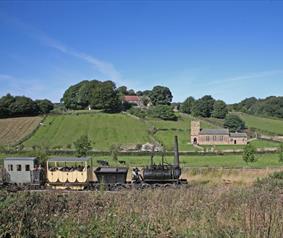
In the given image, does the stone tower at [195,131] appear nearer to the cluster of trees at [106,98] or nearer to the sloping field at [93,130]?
the sloping field at [93,130]

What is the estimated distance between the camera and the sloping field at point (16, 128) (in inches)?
3317

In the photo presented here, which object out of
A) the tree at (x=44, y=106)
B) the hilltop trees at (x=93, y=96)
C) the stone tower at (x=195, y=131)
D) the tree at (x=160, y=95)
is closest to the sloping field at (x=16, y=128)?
the tree at (x=44, y=106)

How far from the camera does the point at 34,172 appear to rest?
2594cm

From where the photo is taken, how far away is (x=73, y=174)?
2572cm

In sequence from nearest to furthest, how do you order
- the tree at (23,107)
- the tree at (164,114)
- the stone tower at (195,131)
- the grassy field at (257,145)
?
the grassy field at (257,145), the stone tower at (195,131), the tree at (164,114), the tree at (23,107)

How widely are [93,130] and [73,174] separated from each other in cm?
6808

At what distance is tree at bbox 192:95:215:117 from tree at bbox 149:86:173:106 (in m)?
29.6

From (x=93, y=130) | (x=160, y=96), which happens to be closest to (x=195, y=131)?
(x=93, y=130)

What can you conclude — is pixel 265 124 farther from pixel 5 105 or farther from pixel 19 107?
pixel 5 105

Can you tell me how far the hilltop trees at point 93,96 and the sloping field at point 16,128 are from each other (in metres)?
23.5

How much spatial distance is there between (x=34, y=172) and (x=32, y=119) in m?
82.6

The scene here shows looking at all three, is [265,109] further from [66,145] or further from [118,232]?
[118,232]

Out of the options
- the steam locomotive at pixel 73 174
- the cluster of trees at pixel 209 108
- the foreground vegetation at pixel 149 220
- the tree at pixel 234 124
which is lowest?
the steam locomotive at pixel 73 174

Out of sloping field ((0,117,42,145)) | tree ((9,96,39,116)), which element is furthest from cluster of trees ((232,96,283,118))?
sloping field ((0,117,42,145))
